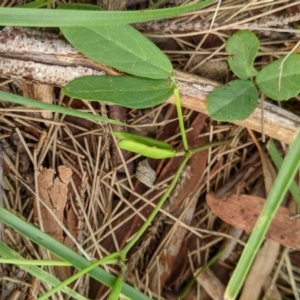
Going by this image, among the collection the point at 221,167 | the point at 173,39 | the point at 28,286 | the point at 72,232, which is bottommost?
the point at 28,286

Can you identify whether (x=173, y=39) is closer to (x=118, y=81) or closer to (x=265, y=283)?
(x=118, y=81)

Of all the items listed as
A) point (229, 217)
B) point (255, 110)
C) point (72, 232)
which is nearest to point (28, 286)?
point (72, 232)

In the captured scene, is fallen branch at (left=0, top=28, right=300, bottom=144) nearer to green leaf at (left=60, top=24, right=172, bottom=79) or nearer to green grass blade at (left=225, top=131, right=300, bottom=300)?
green leaf at (left=60, top=24, right=172, bottom=79)

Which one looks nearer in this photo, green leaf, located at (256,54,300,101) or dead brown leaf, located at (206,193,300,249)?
green leaf, located at (256,54,300,101)

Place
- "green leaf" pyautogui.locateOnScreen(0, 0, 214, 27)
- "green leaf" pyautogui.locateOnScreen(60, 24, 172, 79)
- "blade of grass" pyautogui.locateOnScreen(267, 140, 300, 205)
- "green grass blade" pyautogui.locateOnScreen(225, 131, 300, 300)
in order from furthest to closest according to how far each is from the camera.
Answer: "blade of grass" pyautogui.locateOnScreen(267, 140, 300, 205) → "green leaf" pyautogui.locateOnScreen(60, 24, 172, 79) → "green leaf" pyautogui.locateOnScreen(0, 0, 214, 27) → "green grass blade" pyautogui.locateOnScreen(225, 131, 300, 300)

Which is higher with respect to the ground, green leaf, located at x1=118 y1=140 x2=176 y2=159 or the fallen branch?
the fallen branch

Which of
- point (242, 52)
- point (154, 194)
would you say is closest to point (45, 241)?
point (154, 194)

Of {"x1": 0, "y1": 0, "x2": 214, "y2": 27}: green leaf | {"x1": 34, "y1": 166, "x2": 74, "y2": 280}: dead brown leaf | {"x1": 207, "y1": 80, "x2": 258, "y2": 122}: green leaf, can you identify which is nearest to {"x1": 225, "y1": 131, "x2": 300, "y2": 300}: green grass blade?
{"x1": 207, "y1": 80, "x2": 258, "y2": 122}: green leaf
